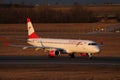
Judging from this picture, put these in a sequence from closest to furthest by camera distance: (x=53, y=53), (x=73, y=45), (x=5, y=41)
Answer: (x=53, y=53) → (x=73, y=45) → (x=5, y=41)

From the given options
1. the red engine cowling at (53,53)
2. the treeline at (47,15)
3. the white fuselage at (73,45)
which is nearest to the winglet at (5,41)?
the white fuselage at (73,45)

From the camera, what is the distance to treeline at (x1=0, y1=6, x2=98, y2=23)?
16750cm

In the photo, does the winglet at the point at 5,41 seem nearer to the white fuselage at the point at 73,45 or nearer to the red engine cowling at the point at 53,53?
the white fuselage at the point at 73,45

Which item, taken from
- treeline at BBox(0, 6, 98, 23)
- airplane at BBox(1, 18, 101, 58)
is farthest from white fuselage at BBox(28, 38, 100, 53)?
treeline at BBox(0, 6, 98, 23)

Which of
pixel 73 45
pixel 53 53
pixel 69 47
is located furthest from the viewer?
pixel 69 47

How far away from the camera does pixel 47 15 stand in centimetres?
17738

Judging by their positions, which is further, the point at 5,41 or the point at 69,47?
the point at 5,41

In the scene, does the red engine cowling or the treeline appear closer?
the red engine cowling

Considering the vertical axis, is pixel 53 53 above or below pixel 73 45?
below

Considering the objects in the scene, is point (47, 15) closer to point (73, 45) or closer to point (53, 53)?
point (73, 45)

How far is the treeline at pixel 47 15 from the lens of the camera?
550 ft

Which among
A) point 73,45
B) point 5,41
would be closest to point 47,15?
point 5,41

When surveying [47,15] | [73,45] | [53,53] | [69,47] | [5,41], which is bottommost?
[5,41]

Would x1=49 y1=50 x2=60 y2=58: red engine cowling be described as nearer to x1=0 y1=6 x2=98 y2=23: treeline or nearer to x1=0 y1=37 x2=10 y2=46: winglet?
x1=0 y1=37 x2=10 y2=46: winglet
